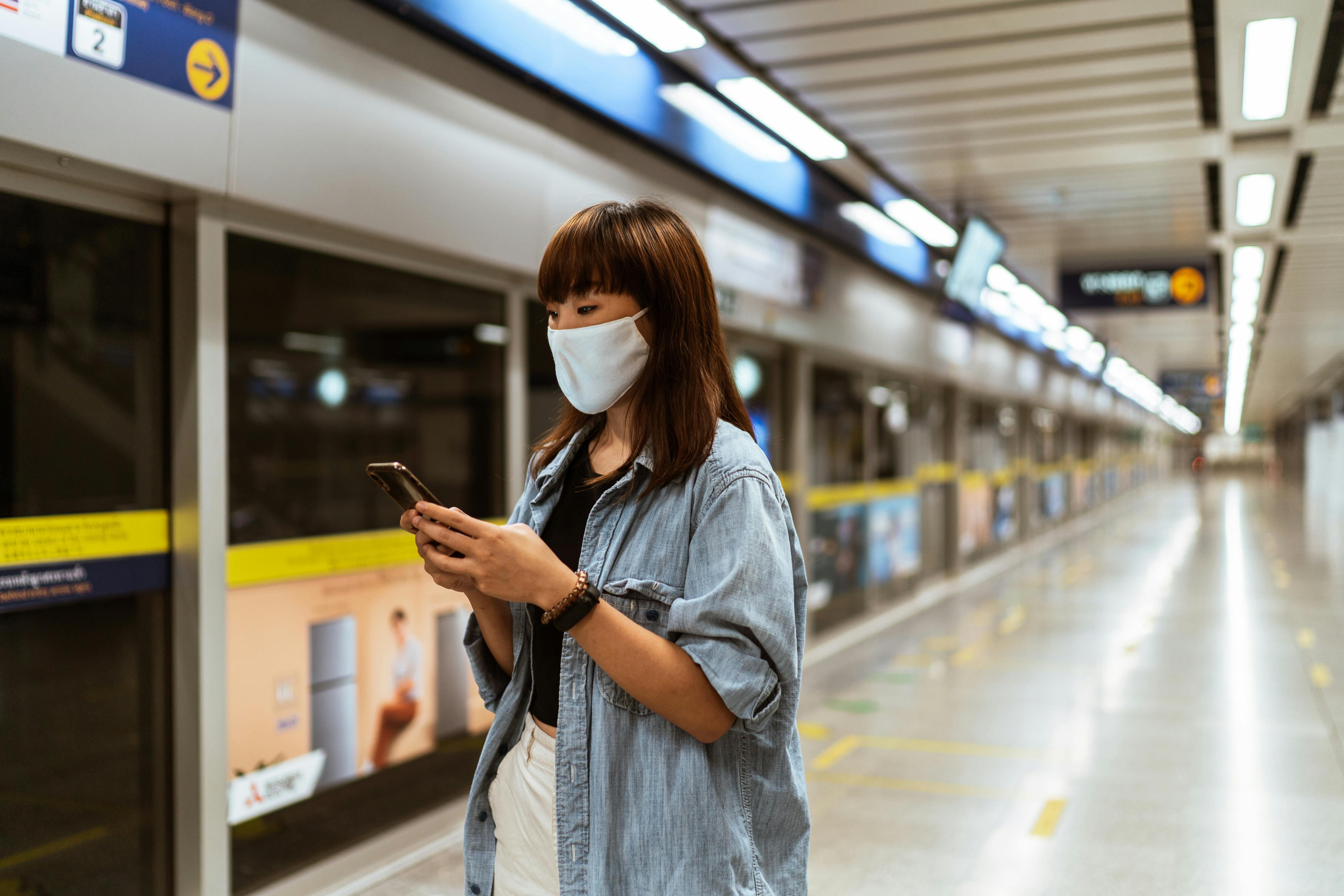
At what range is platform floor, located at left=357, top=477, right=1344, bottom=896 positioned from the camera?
366 cm

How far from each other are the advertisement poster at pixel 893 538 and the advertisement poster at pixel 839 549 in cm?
22

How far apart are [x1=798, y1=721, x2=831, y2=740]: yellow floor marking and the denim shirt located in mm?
4205

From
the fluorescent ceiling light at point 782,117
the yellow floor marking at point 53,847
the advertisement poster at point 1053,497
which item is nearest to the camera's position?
the yellow floor marking at point 53,847

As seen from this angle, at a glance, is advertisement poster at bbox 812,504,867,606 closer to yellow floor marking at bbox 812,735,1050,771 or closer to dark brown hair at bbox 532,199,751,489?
yellow floor marking at bbox 812,735,1050,771

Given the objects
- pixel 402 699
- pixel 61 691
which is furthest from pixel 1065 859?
pixel 61 691

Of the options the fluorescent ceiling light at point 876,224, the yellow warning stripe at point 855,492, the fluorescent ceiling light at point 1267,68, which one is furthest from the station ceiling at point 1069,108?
the yellow warning stripe at point 855,492

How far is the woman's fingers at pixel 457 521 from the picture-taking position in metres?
1.11

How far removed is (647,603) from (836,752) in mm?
4198

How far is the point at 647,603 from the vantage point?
123 cm

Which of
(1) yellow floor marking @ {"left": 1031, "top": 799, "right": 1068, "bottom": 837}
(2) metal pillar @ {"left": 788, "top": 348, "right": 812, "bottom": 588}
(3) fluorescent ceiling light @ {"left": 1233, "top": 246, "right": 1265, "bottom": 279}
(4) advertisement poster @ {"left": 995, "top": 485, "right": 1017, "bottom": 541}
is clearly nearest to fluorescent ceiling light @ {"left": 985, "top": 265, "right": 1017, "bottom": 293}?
(3) fluorescent ceiling light @ {"left": 1233, "top": 246, "right": 1265, "bottom": 279}

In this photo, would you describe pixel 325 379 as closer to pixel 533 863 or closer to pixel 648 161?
pixel 648 161

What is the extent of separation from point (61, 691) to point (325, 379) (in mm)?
5743

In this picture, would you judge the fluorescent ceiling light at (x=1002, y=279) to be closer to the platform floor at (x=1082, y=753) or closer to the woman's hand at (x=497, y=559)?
the platform floor at (x=1082, y=753)

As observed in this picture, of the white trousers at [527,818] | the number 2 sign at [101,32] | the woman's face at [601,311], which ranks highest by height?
the number 2 sign at [101,32]
